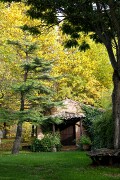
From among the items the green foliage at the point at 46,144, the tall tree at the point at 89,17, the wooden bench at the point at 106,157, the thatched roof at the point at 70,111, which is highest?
the tall tree at the point at 89,17

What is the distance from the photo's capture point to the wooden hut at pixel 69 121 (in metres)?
31.1

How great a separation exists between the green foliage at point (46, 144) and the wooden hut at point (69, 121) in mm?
2144

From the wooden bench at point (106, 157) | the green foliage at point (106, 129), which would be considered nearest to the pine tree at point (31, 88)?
the green foliage at point (106, 129)

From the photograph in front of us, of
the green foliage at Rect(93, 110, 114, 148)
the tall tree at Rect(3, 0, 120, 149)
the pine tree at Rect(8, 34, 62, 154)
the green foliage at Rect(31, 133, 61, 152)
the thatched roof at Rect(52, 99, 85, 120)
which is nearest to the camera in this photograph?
the tall tree at Rect(3, 0, 120, 149)

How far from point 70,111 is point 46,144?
5.01m

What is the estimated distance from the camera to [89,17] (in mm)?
12281

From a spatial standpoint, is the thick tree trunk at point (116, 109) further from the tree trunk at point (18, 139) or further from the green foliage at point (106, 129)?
the tree trunk at point (18, 139)

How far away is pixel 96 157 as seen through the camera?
13.7 meters

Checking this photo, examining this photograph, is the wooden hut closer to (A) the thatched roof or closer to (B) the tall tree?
(A) the thatched roof

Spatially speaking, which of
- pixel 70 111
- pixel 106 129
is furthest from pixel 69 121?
pixel 106 129

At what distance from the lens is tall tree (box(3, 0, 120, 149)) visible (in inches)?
476

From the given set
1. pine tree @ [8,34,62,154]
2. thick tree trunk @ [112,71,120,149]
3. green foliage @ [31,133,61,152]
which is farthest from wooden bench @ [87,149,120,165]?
green foliage @ [31,133,61,152]

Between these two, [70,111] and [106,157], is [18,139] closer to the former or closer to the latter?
[70,111]

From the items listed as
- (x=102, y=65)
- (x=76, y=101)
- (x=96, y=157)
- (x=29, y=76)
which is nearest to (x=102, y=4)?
(x=96, y=157)
